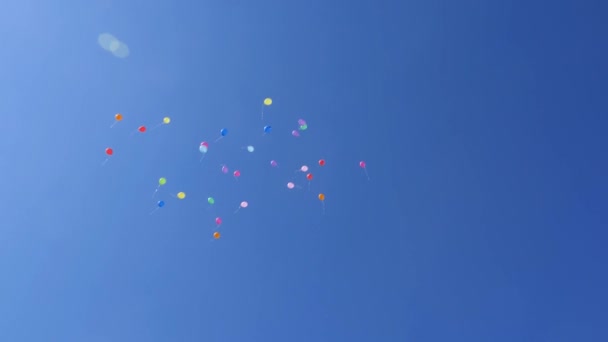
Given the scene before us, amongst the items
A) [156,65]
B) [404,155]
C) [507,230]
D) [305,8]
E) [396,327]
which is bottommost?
[396,327]

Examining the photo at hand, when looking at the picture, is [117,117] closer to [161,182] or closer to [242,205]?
[161,182]

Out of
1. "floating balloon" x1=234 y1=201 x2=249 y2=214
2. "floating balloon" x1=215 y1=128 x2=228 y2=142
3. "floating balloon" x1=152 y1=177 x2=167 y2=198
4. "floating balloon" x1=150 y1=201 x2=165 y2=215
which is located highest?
"floating balloon" x1=215 y1=128 x2=228 y2=142

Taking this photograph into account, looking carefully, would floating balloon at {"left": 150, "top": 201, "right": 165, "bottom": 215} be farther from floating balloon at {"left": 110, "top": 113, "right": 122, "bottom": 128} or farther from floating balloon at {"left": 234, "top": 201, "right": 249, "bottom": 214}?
floating balloon at {"left": 110, "top": 113, "right": 122, "bottom": 128}

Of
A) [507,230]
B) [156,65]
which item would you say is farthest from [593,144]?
[156,65]

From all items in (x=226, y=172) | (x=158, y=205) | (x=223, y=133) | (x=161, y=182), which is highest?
(x=223, y=133)

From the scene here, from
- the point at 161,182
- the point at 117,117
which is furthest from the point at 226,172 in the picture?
the point at 117,117

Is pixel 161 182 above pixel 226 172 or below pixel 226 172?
below

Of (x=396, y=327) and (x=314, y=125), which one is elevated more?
(x=314, y=125)

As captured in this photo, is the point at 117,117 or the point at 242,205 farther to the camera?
the point at 242,205

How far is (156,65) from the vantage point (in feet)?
19.1

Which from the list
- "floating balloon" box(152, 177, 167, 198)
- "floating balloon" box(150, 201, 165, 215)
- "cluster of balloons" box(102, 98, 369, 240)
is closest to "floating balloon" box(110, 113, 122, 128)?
"cluster of balloons" box(102, 98, 369, 240)

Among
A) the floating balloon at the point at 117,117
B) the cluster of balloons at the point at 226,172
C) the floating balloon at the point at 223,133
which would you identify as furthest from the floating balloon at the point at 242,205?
the floating balloon at the point at 117,117

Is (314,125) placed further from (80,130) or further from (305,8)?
(80,130)

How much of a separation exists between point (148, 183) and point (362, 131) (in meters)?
1.96
